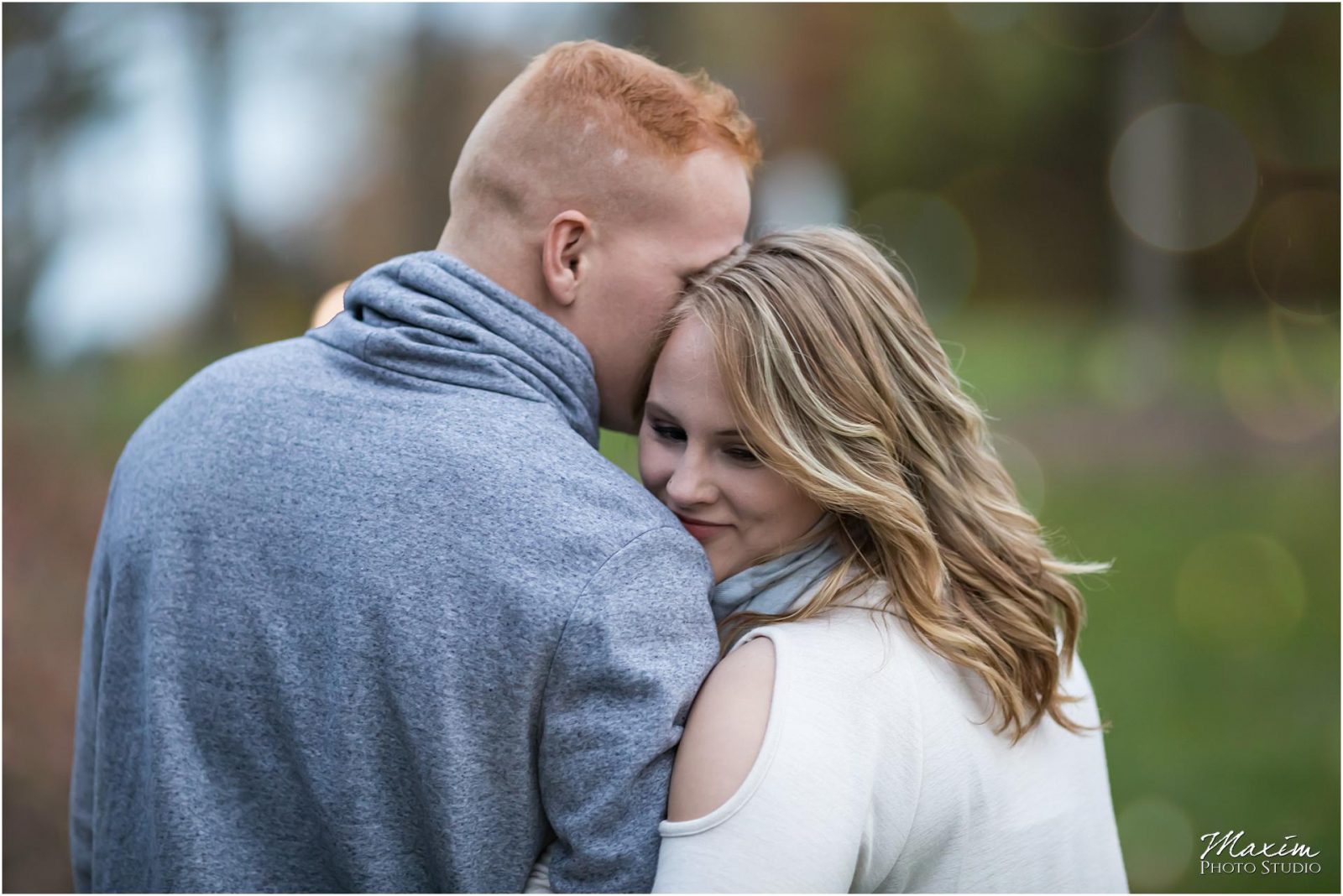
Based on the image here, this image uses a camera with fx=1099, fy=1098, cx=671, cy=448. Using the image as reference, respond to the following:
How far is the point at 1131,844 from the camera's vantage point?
4797 mm

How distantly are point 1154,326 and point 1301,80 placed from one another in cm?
650

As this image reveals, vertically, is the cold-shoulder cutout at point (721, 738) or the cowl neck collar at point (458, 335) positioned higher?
the cowl neck collar at point (458, 335)

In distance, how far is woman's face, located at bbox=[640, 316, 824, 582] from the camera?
2.18 m

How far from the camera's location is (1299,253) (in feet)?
57.9

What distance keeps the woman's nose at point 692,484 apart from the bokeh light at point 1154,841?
3.39m

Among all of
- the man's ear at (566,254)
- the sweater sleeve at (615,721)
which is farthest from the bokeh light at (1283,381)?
the sweater sleeve at (615,721)

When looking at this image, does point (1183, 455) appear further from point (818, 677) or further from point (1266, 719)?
point (818, 677)

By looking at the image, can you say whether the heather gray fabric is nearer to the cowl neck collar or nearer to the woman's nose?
the cowl neck collar

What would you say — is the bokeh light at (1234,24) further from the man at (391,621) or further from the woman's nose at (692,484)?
the man at (391,621)

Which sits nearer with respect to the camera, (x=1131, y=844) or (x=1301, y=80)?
(x=1131, y=844)

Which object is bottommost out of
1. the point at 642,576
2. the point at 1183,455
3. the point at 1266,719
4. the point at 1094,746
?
the point at 1183,455

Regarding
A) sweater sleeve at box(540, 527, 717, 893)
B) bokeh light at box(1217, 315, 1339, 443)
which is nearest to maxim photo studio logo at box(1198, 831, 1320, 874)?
sweater sleeve at box(540, 527, 717, 893)

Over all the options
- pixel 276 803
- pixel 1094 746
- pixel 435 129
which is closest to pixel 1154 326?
pixel 435 129

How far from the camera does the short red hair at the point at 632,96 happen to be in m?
2.33
